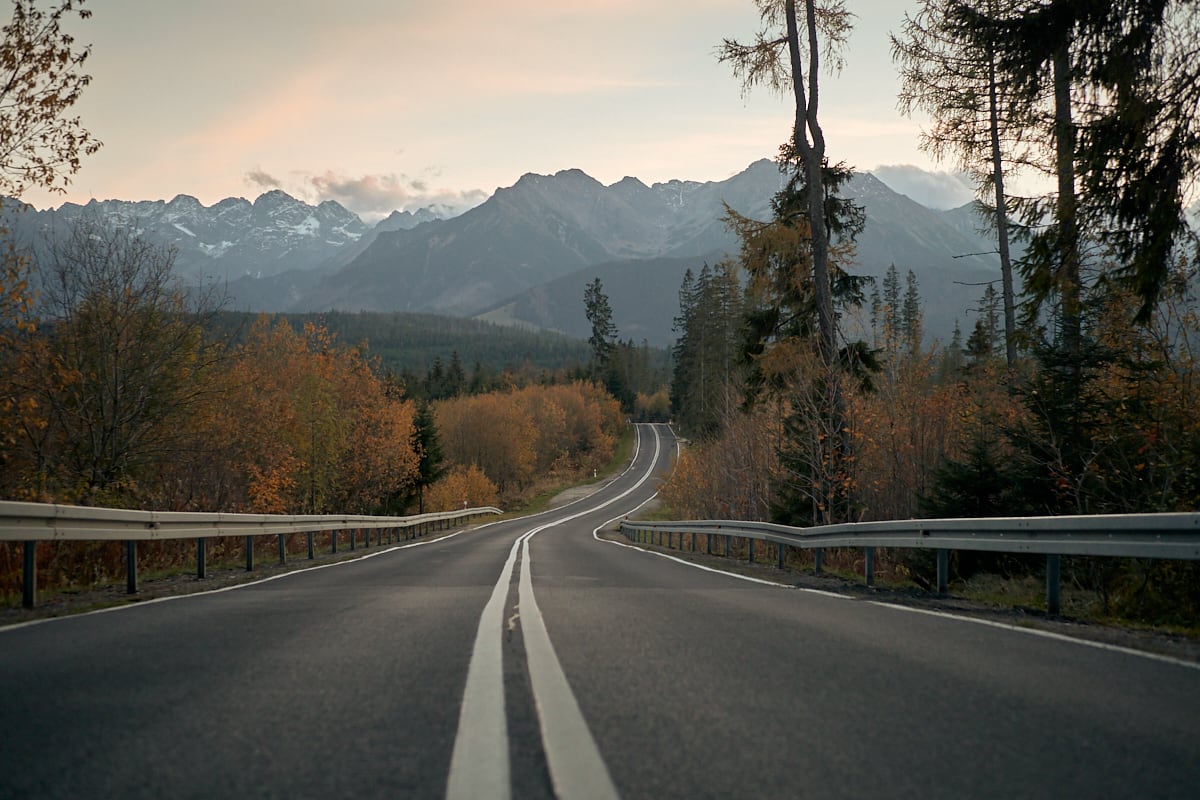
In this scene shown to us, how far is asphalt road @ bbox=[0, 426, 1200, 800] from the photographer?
277cm

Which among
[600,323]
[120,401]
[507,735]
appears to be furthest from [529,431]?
[507,735]

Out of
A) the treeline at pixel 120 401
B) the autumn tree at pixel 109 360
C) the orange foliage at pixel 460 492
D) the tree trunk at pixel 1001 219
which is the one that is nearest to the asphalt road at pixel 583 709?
the treeline at pixel 120 401

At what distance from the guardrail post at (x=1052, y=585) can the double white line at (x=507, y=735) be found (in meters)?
A: 4.81

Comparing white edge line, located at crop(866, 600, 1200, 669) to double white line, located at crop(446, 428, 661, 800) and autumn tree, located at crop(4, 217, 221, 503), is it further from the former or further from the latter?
autumn tree, located at crop(4, 217, 221, 503)

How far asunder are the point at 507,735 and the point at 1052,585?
6270mm

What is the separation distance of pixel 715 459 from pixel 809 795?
3010cm

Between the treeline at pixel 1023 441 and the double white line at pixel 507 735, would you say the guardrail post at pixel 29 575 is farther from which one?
the treeline at pixel 1023 441

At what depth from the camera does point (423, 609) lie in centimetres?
763

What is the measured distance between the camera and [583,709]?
3686 millimetres

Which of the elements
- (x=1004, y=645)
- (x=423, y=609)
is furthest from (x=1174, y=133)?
(x=423, y=609)

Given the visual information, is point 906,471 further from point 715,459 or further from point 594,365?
point 594,365

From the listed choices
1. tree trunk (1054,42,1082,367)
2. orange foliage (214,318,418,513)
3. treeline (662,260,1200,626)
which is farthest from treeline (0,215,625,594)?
tree trunk (1054,42,1082,367)

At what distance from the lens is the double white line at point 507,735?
2629 millimetres

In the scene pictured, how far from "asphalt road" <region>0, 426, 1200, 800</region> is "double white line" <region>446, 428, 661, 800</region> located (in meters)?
0.01
